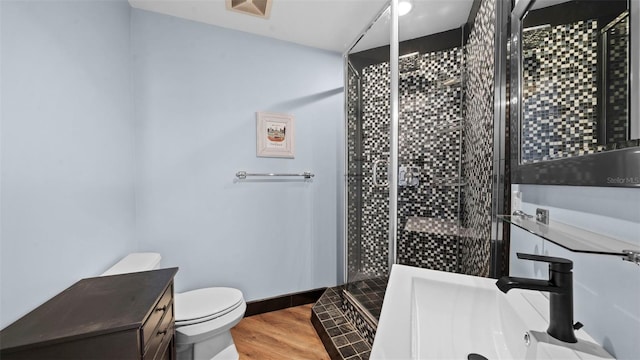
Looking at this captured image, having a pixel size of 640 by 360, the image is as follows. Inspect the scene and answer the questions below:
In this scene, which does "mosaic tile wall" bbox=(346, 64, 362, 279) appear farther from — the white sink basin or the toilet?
the white sink basin

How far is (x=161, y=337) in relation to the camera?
104cm

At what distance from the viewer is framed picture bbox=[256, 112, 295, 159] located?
Answer: 2.04 metres

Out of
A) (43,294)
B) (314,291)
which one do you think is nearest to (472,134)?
(314,291)

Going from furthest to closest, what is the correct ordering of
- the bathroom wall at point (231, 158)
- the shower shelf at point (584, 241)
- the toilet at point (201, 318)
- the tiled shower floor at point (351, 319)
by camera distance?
the bathroom wall at point (231, 158) → the tiled shower floor at point (351, 319) → the toilet at point (201, 318) → the shower shelf at point (584, 241)

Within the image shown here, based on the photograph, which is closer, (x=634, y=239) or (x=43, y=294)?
(x=634, y=239)

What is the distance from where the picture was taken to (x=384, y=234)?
1701 mm

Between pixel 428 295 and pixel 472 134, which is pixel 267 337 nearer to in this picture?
pixel 428 295

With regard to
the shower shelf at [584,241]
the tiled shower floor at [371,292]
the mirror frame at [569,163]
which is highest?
the mirror frame at [569,163]

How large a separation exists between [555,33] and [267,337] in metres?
2.15

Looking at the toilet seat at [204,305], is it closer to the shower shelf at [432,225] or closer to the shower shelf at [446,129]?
the shower shelf at [432,225]

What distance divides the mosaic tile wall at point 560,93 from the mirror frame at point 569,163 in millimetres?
27

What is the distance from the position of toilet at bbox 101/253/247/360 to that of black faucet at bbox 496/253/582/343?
1.47 metres

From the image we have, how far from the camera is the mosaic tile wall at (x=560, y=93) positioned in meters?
0.53

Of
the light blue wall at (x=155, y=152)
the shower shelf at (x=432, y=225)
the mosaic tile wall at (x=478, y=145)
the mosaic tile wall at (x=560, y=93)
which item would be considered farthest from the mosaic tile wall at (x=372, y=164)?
the mosaic tile wall at (x=560, y=93)
